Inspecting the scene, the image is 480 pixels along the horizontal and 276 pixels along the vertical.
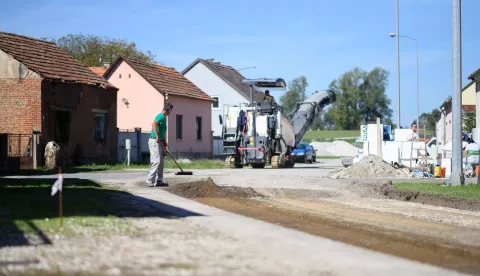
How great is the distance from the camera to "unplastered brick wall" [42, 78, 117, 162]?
3588 centimetres

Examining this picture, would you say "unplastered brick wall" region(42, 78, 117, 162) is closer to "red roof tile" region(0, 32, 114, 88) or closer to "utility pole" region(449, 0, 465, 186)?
"red roof tile" region(0, 32, 114, 88)

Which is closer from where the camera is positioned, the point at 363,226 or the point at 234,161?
the point at 363,226

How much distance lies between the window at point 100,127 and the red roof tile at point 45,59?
66.5 inches

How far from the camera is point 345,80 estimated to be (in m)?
138

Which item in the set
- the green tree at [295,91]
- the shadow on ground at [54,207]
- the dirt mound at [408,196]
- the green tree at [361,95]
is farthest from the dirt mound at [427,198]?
the green tree at [295,91]

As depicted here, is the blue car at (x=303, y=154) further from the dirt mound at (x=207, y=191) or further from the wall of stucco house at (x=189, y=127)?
the dirt mound at (x=207, y=191)

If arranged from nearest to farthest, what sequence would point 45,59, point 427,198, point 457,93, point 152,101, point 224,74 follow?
point 427,198
point 457,93
point 45,59
point 152,101
point 224,74

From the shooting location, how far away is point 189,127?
5500 cm

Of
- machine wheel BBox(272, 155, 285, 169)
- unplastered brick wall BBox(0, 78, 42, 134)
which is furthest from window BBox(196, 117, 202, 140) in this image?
unplastered brick wall BBox(0, 78, 42, 134)

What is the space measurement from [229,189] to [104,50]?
6957cm

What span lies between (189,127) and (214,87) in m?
17.0

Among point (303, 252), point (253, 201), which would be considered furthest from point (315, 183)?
point (303, 252)

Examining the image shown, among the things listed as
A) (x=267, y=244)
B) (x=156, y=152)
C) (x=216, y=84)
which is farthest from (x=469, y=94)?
(x=267, y=244)

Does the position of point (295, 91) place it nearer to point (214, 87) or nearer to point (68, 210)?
point (214, 87)
